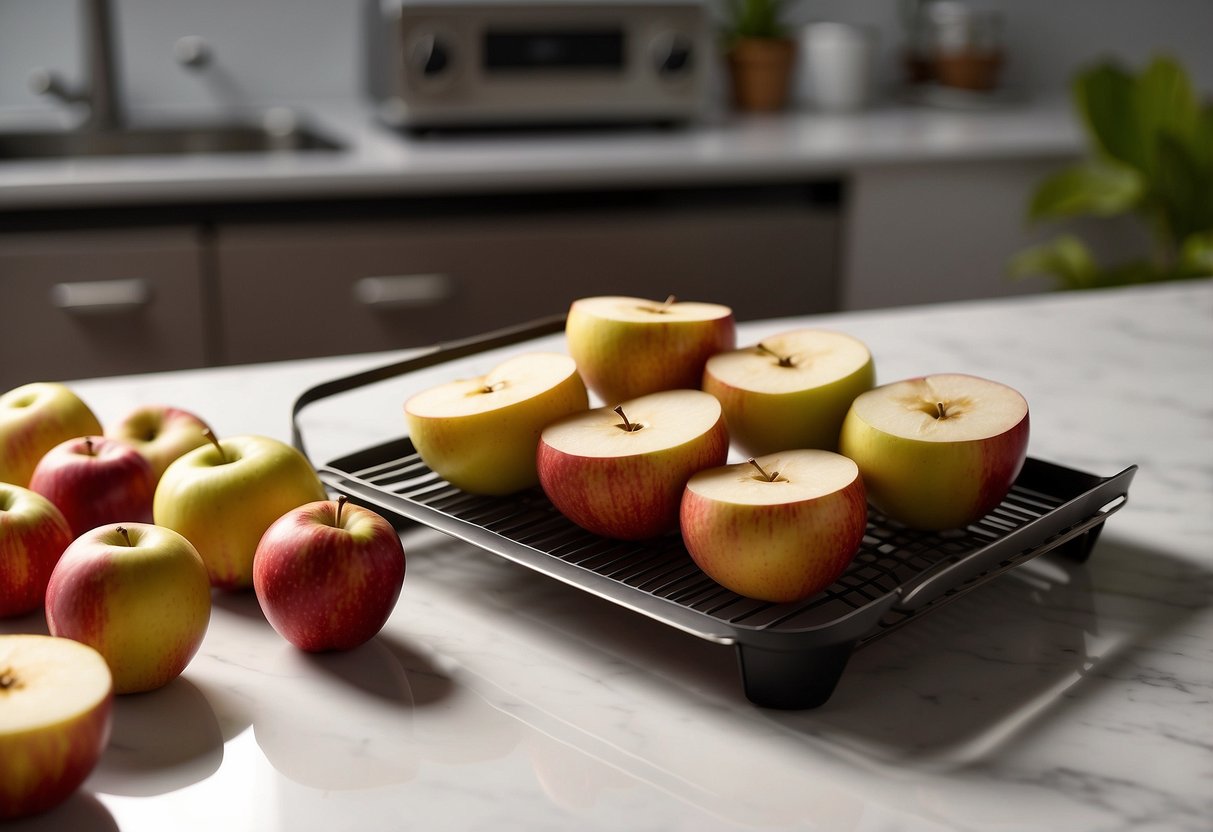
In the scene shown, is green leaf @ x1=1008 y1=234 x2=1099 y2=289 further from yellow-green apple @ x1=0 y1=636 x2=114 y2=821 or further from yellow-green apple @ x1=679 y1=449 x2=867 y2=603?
yellow-green apple @ x1=0 y1=636 x2=114 y2=821

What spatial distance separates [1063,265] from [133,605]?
2208mm

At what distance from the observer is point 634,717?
58cm

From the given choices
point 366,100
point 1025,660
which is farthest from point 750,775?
point 366,100

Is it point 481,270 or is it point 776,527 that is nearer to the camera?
point 776,527

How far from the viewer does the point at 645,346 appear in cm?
76

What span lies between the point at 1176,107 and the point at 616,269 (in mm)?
1144

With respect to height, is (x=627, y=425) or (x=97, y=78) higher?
(x=97, y=78)

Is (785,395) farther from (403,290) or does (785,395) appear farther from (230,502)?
(403,290)

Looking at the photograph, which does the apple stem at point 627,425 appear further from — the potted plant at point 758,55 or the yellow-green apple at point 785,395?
the potted plant at point 758,55

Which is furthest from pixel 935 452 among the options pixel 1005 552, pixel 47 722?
pixel 47 722

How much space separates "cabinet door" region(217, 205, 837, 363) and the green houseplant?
46 cm

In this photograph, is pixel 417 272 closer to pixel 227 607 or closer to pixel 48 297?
pixel 48 297

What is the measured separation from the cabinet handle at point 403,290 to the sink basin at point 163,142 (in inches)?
15.0

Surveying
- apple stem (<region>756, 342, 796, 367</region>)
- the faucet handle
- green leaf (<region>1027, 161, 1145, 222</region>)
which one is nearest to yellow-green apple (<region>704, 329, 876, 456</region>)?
apple stem (<region>756, 342, 796, 367</region>)
